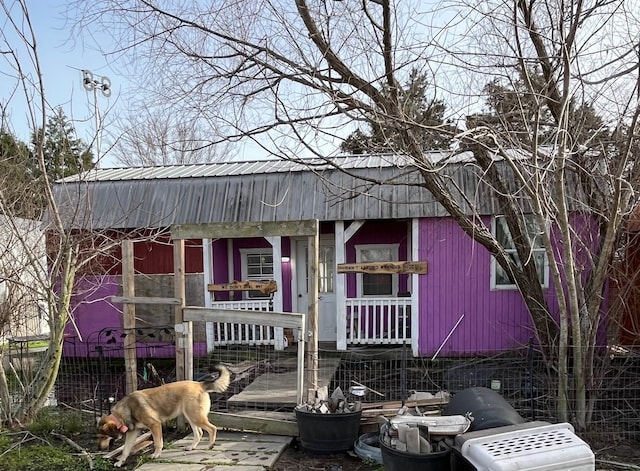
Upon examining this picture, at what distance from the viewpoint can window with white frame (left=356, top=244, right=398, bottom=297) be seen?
10.2 metres

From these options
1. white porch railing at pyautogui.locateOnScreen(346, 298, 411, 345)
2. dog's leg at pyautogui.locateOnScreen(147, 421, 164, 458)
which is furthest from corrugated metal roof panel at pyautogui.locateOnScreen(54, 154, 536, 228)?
dog's leg at pyautogui.locateOnScreen(147, 421, 164, 458)

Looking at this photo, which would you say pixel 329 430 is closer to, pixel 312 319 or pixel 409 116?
pixel 312 319

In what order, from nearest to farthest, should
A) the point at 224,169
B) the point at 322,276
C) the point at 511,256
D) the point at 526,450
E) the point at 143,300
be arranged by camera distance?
the point at 526,450 → the point at 143,300 → the point at 511,256 → the point at 322,276 → the point at 224,169

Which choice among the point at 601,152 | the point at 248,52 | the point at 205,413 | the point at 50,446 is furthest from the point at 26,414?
the point at 601,152

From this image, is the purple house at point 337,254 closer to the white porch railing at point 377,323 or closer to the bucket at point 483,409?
the white porch railing at point 377,323

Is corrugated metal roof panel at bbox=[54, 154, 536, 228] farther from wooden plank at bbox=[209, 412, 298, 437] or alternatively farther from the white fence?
wooden plank at bbox=[209, 412, 298, 437]

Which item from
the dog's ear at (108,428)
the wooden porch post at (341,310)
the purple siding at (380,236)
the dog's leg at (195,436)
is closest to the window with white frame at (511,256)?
the purple siding at (380,236)

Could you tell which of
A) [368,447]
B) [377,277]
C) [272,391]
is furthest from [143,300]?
[377,277]

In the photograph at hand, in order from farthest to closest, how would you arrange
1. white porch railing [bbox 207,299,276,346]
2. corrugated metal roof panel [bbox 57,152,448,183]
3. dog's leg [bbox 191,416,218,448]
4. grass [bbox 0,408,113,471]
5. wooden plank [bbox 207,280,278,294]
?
corrugated metal roof panel [bbox 57,152,448,183], wooden plank [bbox 207,280,278,294], white porch railing [bbox 207,299,276,346], dog's leg [bbox 191,416,218,448], grass [bbox 0,408,113,471]

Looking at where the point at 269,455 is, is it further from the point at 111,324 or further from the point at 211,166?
the point at 211,166

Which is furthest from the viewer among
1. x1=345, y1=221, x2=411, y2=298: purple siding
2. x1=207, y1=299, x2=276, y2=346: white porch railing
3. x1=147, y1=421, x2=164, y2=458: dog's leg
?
x1=345, y1=221, x2=411, y2=298: purple siding

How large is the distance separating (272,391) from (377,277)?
15.4ft

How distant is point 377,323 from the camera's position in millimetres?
9633

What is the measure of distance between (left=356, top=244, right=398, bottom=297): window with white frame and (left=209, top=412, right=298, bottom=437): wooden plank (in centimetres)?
526
